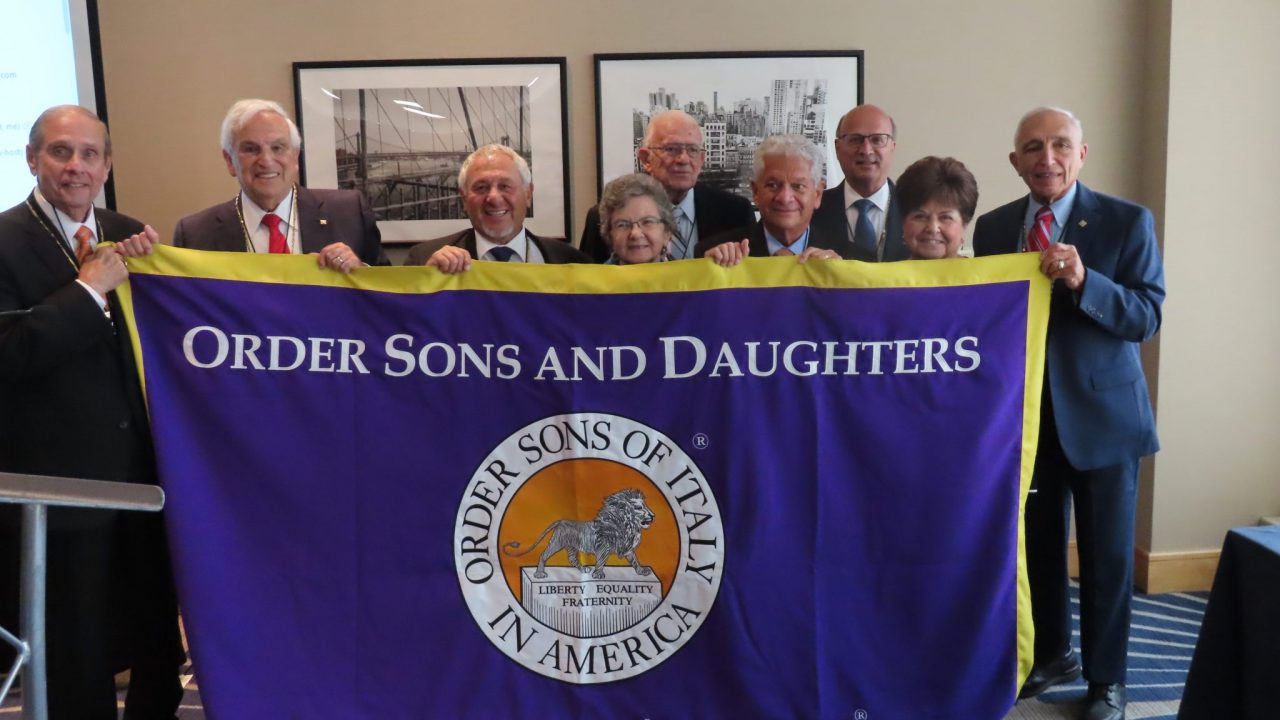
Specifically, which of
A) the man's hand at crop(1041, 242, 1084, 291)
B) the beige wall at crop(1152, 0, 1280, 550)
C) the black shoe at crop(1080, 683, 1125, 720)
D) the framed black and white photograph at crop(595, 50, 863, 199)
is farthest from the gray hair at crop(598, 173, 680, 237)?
the beige wall at crop(1152, 0, 1280, 550)

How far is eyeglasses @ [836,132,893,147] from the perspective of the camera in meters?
3.21

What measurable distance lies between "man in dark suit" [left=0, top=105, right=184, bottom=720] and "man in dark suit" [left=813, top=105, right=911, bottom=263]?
78.2 inches

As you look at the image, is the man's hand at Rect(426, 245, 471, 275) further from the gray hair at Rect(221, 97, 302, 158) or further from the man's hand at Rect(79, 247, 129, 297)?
the man's hand at Rect(79, 247, 129, 297)

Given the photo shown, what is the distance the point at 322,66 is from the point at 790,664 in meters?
2.80

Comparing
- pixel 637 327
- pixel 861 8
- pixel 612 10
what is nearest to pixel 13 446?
pixel 637 327

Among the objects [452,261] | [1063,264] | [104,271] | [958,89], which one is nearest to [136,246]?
[104,271]

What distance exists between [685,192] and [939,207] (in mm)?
964

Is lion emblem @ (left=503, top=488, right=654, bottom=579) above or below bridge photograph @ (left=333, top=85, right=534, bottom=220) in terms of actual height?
below

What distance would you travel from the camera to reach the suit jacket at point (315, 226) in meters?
2.71

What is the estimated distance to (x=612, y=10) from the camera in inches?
152

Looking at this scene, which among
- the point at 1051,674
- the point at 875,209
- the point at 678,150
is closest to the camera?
the point at 1051,674

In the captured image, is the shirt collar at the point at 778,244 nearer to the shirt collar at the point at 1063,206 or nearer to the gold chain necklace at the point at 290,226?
the shirt collar at the point at 1063,206

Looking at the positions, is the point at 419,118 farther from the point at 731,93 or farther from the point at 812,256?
the point at 812,256

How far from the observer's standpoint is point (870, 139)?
10.5 ft
